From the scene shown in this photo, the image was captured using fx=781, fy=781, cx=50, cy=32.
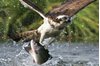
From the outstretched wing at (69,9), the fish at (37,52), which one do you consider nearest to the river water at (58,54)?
the fish at (37,52)

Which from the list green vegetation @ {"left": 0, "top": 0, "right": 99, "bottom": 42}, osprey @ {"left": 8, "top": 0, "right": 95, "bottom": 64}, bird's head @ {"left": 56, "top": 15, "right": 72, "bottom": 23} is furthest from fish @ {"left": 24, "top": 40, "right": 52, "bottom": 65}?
bird's head @ {"left": 56, "top": 15, "right": 72, "bottom": 23}

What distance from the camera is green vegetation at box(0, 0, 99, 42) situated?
14.9 ft

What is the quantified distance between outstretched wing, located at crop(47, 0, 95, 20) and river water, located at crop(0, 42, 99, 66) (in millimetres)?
193

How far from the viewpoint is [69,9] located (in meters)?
4.49

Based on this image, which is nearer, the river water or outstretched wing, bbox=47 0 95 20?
outstretched wing, bbox=47 0 95 20

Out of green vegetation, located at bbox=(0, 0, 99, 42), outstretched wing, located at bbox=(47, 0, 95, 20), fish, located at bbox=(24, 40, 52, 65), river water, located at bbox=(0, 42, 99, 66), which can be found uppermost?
outstretched wing, located at bbox=(47, 0, 95, 20)

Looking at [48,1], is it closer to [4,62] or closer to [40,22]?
[40,22]

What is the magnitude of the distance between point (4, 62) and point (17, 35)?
20 cm

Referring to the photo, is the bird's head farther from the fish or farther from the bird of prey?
the fish

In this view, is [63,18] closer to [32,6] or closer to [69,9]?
[69,9]

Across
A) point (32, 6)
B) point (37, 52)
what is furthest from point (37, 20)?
point (37, 52)

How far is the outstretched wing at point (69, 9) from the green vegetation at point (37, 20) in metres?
0.05

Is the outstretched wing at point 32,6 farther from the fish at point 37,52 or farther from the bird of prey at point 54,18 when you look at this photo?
the fish at point 37,52

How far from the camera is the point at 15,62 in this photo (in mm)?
4629
